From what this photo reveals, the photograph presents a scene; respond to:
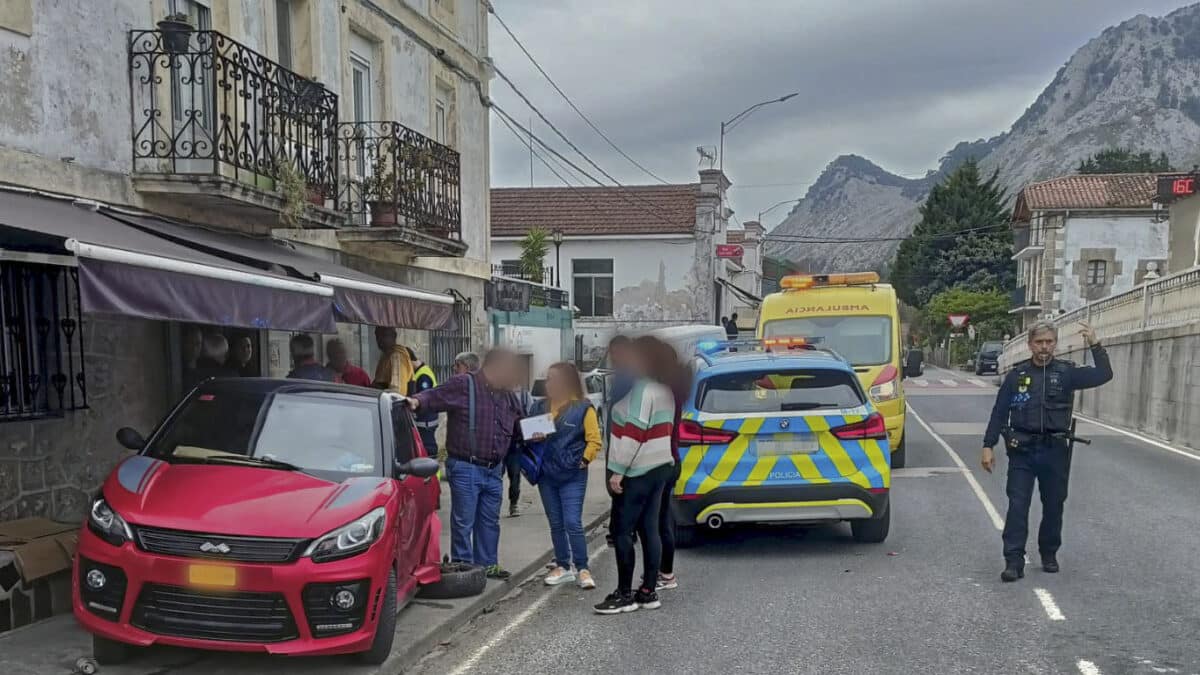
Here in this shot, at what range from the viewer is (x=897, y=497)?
433 inches

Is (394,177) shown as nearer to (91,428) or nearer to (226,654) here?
(91,428)

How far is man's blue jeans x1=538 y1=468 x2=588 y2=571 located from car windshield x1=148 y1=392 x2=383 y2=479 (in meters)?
1.57

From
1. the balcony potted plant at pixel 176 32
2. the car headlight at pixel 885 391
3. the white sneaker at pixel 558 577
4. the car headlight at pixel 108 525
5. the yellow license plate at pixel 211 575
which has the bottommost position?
the white sneaker at pixel 558 577

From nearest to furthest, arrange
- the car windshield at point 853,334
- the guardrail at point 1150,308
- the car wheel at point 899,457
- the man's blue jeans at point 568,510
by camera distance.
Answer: the man's blue jeans at point 568,510, the car wheel at point 899,457, the car windshield at point 853,334, the guardrail at point 1150,308

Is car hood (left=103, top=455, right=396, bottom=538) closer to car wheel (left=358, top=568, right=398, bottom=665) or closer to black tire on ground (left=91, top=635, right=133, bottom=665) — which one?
car wheel (left=358, top=568, right=398, bottom=665)

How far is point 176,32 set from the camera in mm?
8109

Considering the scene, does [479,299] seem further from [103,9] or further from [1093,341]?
[1093,341]

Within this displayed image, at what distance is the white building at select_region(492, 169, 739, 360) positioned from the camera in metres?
32.7

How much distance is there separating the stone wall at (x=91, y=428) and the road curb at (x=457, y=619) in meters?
3.25

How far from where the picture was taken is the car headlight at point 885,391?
12.5 m

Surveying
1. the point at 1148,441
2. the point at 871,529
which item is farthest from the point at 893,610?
the point at 1148,441

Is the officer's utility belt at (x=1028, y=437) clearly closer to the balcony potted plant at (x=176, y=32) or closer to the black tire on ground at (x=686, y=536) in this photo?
the black tire on ground at (x=686, y=536)

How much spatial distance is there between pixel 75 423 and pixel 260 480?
9.77 ft

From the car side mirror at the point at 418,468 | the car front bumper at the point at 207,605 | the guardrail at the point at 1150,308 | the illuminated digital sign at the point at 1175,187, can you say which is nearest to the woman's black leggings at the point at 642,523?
the car side mirror at the point at 418,468
